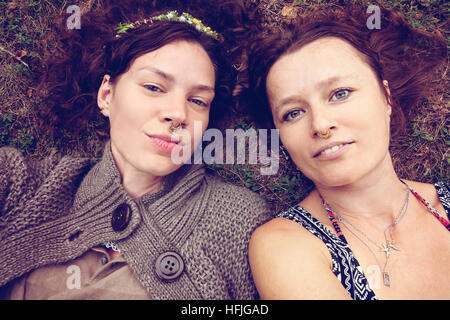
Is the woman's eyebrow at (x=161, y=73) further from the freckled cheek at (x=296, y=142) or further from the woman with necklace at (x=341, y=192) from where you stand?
the freckled cheek at (x=296, y=142)

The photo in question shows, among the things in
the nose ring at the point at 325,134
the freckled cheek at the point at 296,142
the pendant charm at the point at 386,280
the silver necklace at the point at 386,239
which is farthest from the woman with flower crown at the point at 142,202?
the pendant charm at the point at 386,280

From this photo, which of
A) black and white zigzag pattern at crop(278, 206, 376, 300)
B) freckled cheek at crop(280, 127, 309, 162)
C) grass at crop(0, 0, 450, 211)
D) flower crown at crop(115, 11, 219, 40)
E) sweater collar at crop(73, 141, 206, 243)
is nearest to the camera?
black and white zigzag pattern at crop(278, 206, 376, 300)

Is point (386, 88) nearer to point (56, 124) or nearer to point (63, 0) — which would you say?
point (56, 124)

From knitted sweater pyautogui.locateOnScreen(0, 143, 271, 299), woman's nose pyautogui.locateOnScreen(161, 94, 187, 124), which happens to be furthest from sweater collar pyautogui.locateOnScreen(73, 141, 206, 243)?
woman's nose pyautogui.locateOnScreen(161, 94, 187, 124)

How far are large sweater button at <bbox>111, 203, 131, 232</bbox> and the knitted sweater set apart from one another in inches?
1.3

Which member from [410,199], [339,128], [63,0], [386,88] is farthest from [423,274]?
[63,0]

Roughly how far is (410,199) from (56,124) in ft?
10.8

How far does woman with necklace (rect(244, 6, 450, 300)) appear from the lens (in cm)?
189

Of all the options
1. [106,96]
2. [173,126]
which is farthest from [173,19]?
[173,126]

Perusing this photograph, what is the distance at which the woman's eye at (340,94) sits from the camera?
2008 mm

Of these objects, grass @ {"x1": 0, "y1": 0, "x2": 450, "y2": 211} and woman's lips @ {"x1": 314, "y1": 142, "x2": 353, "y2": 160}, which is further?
grass @ {"x1": 0, "y1": 0, "x2": 450, "y2": 211}

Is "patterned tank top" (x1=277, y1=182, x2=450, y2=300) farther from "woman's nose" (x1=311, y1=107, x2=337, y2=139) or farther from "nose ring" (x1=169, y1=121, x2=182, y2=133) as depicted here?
"nose ring" (x1=169, y1=121, x2=182, y2=133)

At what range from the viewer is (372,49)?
2.34 metres

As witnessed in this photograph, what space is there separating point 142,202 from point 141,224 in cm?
18
